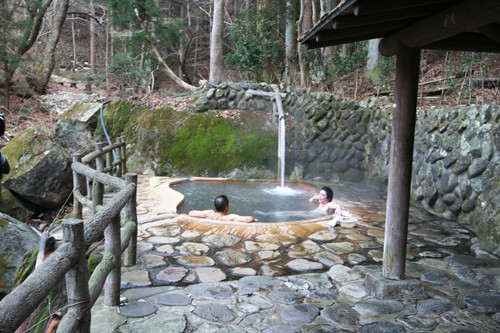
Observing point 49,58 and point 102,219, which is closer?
point 102,219

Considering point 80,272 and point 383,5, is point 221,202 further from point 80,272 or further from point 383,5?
point 383,5

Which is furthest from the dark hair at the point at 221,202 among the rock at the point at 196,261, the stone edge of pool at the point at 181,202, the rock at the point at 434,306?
the rock at the point at 434,306

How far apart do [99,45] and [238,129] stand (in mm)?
17337

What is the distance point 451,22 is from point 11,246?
17.0 ft

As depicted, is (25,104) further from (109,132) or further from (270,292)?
(270,292)

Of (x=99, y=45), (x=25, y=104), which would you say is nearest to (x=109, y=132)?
(x=25, y=104)

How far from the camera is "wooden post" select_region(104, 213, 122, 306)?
9.24ft

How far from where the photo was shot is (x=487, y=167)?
5.14 m

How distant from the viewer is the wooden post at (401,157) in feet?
10.0

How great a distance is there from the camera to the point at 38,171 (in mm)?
6809

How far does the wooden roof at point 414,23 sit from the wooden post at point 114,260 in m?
2.28

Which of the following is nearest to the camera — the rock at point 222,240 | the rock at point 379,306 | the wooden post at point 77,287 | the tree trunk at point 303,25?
the wooden post at point 77,287

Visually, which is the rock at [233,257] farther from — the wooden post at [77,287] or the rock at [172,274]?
the wooden post at [77,287]

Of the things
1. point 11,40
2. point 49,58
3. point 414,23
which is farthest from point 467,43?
point 49,58
